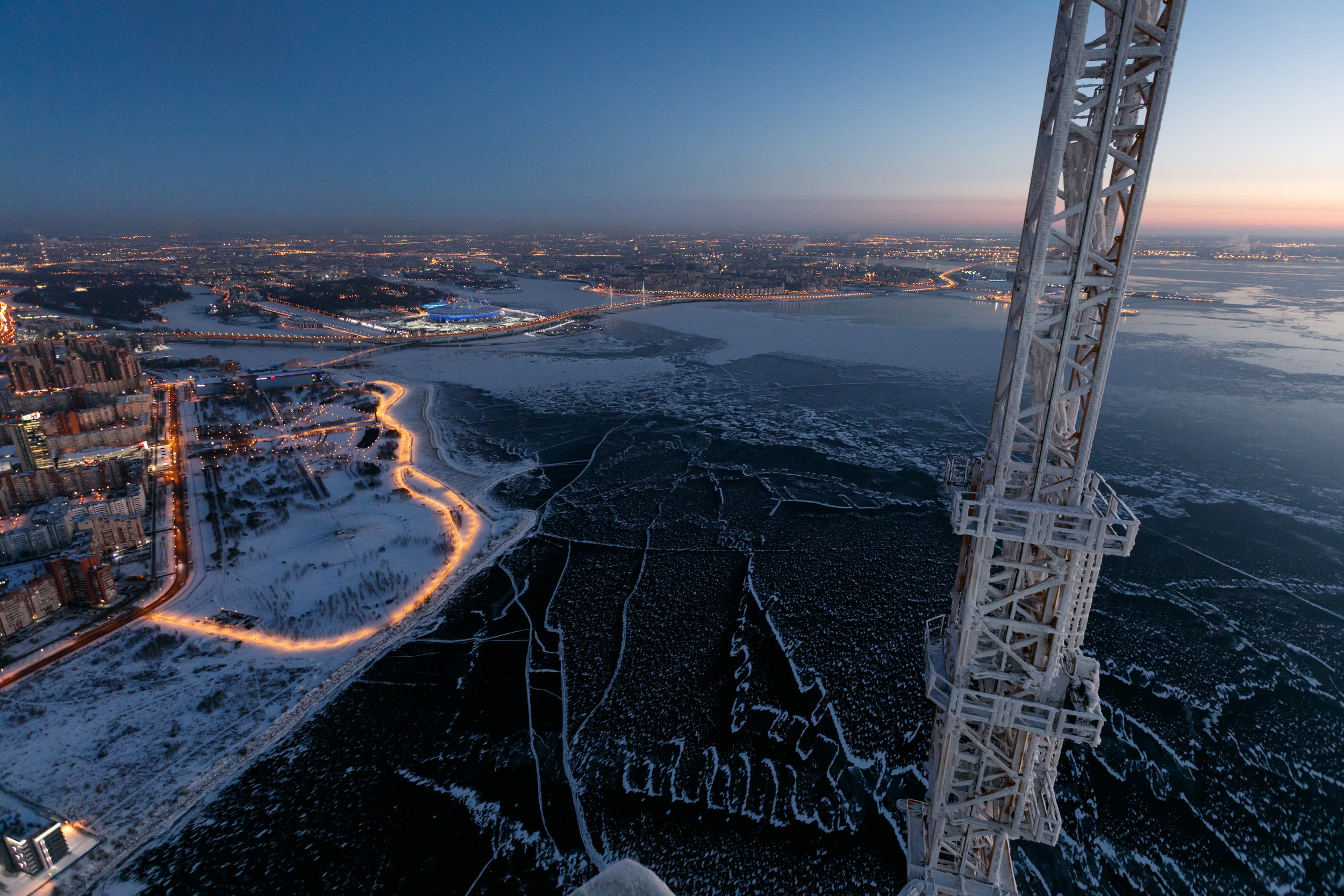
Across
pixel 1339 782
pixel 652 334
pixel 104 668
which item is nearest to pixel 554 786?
pixel 104 668

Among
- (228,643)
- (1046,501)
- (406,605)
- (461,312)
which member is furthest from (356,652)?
(461,312)

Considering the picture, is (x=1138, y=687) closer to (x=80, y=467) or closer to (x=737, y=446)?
(x=737, y=446)

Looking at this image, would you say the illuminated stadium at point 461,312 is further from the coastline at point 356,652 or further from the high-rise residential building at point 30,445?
the coastline at point 356,652

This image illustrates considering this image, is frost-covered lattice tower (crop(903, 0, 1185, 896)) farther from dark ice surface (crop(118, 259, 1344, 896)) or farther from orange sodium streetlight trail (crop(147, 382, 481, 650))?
orange sodium streetlight trail (crop(147, 382, 481, 650))

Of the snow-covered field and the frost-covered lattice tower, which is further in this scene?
the snow-covered field

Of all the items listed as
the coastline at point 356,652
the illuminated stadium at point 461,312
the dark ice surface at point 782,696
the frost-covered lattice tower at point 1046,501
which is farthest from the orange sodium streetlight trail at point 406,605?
the illuminated stadium at point 461,312

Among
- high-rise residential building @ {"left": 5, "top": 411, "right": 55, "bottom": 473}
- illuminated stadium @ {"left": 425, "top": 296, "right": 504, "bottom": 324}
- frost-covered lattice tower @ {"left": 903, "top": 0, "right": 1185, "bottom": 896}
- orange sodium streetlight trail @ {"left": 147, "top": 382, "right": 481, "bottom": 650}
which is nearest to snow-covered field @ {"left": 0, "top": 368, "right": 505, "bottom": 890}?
orange sodium streetlight trail @ {"left": 147, "top": 382, "right": 481, "bottom": 650}
